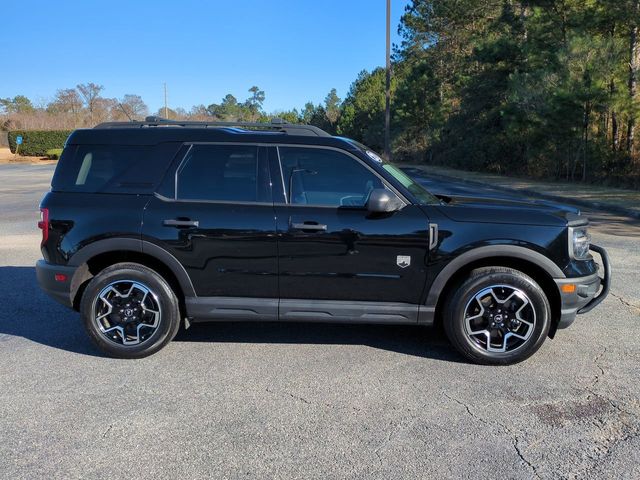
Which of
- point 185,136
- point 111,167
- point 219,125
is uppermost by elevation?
point 219,125

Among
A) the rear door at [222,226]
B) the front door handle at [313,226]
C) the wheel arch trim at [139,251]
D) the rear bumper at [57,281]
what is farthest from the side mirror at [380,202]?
the rear bumper at [57,281]

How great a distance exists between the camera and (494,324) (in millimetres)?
4164

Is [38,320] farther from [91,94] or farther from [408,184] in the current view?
[91,94]

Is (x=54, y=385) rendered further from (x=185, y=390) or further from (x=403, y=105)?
(x=403, y=105)

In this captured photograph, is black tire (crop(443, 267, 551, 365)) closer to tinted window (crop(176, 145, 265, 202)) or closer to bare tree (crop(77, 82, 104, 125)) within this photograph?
tinted window (crop(176, 145, 265, 202))

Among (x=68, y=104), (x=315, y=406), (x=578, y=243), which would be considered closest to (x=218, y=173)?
(x=315, y=406)

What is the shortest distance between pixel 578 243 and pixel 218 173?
2.98 metres

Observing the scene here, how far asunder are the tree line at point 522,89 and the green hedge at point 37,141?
92.4ft

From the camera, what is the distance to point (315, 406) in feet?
11.7

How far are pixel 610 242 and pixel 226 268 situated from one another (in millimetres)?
8134

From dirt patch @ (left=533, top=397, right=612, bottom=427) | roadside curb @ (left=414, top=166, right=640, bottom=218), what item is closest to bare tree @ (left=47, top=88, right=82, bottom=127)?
roadside curb @ (left=414, top=166, right=640, bottom=218)

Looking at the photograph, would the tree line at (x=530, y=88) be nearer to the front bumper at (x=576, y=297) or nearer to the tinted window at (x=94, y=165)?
the front bumper at (x=576, y=297)

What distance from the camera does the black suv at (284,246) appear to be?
4.11 metres

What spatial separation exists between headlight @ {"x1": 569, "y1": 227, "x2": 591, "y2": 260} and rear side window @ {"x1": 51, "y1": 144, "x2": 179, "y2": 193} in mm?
3312
